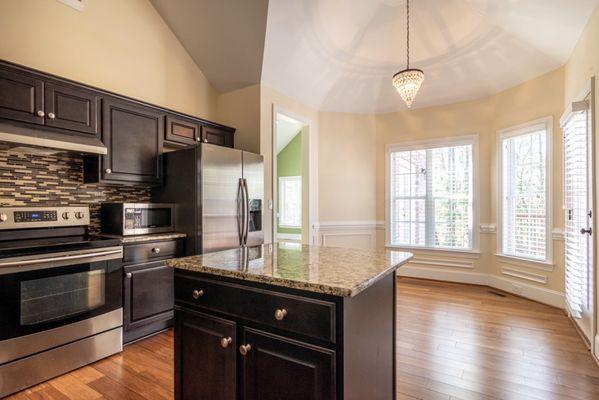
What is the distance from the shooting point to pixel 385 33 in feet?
13.2

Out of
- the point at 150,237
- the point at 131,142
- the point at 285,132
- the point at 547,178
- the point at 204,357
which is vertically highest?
the point at 285,132

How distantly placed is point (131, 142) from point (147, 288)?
4.54ft

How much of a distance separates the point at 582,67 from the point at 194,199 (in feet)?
13.0

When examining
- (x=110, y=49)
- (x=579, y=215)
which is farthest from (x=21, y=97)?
(x=579, y=215)

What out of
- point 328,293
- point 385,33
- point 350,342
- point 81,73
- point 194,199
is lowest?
point 350,342

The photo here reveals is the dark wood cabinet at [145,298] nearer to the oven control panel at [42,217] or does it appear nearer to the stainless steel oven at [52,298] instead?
the stainless steel oven at [52,298]

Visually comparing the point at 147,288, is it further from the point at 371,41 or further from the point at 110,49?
the point at 371,41

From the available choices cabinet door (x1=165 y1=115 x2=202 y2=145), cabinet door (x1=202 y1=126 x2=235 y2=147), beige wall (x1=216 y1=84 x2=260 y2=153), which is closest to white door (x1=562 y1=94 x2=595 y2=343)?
beige wall (x1=216 y1=84 x2=260 y2=153)

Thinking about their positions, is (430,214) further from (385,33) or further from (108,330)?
(108,330)

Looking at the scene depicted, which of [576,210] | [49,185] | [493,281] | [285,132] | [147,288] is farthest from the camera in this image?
[285,132]

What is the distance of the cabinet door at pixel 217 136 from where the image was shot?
12.2 feet

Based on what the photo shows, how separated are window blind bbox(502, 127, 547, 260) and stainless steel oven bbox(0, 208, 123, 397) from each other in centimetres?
465

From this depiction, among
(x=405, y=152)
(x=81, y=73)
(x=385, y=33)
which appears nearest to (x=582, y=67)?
(x=385, y=33)

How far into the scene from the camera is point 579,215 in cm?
285
